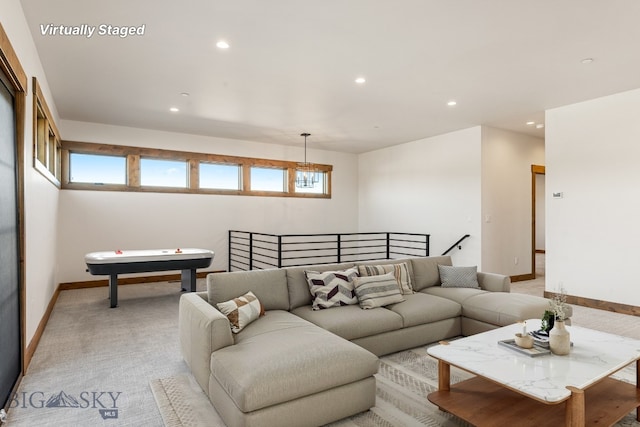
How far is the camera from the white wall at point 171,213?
20.7 feet

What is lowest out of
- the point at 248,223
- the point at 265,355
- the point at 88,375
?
the point at 88,375

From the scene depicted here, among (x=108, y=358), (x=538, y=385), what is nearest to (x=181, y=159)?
(x=108, y=358)

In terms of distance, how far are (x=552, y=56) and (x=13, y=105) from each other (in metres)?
4.77

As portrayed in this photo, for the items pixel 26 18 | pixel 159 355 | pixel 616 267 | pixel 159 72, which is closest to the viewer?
pixel 26 18

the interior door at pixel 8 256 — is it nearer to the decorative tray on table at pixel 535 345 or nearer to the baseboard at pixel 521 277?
the decorative tray on table at pixel 535 345

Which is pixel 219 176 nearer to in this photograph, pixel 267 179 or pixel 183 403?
pixel 267 179

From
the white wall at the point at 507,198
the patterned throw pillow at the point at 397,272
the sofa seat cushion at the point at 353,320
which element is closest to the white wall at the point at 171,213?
the white wall at the point at 507,198

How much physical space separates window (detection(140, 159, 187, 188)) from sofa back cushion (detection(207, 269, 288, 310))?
15.0ft

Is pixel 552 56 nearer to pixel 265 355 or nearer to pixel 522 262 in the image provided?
pixel 265 355

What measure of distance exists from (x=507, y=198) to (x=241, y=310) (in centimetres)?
593

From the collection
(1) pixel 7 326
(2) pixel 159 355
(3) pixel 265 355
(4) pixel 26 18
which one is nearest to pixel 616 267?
(3) pixel 265 355

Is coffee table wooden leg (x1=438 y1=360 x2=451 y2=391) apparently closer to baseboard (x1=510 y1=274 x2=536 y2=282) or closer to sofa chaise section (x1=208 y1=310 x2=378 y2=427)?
sofa chaise section (x1=208 y1=310 x2=378 y2=427)

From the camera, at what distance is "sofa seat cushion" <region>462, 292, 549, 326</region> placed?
11.0 ft

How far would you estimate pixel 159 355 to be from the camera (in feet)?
11.0
